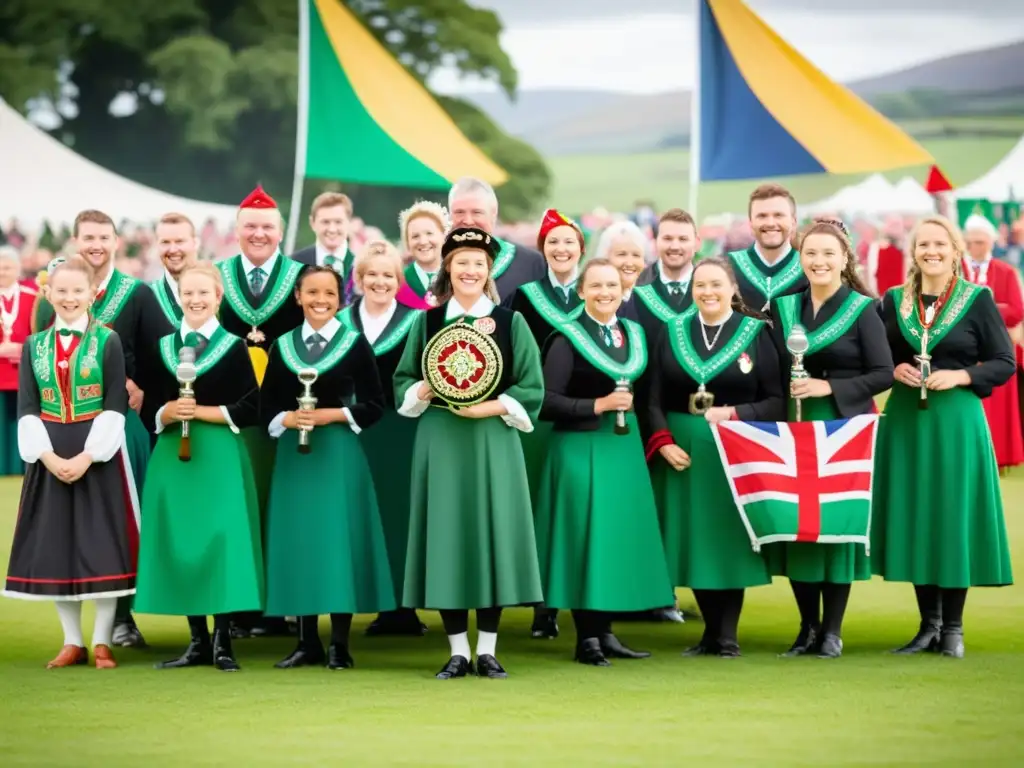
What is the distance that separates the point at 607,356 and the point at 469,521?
781mm

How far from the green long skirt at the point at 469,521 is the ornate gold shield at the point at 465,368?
0.37 feet

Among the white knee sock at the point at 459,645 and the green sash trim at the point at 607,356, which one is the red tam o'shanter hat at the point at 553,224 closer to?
the green sash trim at the point at 607,356

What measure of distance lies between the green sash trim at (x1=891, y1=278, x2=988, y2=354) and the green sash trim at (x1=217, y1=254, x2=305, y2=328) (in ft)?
7.63

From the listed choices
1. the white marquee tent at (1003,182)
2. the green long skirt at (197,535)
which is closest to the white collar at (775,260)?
the green long skirt at (197,535)

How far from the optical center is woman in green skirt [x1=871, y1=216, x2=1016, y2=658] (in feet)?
21.7

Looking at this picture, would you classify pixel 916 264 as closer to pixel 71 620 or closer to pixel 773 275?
pixel 773 275

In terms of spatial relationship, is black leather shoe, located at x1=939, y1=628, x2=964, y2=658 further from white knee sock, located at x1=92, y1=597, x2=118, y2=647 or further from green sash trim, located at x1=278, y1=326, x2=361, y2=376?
white knee sock, located at x1=92, y1=597, x2=118, y2=647

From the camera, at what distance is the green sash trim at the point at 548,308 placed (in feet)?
21.8

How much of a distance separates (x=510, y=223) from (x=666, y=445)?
2554 cm

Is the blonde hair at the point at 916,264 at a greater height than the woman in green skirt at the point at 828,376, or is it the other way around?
the blonde hair at the point at 916,264

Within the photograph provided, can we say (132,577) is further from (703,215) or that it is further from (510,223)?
(703,215)

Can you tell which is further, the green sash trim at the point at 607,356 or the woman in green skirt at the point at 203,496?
the green sash trim at the point at 607,356

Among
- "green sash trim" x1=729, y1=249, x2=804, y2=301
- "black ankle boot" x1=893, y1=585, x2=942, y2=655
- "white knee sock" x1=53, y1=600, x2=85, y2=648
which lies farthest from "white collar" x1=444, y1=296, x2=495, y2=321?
"black ankle boot" x1=893, y1=585, x2=942, y2=655

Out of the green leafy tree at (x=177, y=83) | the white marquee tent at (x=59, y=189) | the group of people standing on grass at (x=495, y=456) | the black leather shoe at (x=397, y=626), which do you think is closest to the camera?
the group of people standing on grass at (x=495, y=456)
